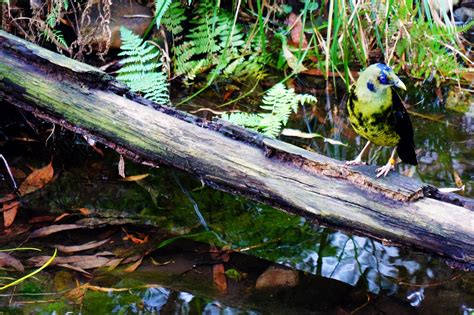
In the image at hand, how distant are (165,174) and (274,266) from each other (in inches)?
44.5

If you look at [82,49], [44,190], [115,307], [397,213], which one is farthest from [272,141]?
[82,49]

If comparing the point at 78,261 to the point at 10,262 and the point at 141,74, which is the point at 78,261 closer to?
the point at 10,262

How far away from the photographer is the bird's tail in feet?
9.92

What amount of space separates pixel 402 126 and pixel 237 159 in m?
0.82

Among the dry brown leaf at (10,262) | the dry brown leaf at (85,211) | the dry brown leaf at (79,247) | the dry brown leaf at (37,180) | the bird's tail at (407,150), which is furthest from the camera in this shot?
the dry brown leaf at (37,180)

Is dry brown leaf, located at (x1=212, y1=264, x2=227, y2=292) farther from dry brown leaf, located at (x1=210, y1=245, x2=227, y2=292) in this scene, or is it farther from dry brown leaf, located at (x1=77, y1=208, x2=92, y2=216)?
dry brown leaf, located at (x1=77, y1=208, x2=92, y2=216)

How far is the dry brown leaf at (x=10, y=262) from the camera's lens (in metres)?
3.17

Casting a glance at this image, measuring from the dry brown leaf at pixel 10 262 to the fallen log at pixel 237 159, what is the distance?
765 millimetres

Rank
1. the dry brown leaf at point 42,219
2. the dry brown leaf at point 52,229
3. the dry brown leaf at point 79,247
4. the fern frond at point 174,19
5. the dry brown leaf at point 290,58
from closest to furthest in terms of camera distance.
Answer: the dry brown leaf at point 79,247 → the dry brown leaf at point 52,229 → the dry brown leaf at point 42,219 → the fern frond at point 174,19 → the dry brown leaf at point 290,58

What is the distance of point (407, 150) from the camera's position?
3064 millimetres

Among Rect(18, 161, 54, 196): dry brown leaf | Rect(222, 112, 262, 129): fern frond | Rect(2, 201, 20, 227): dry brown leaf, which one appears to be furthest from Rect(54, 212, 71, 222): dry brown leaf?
Rect(222, 112, 262, 129): fern frond

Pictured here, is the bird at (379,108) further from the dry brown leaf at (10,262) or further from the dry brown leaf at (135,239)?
the dry brown leaf at (10,262)

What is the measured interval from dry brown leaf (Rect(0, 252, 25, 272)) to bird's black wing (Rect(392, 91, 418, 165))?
6.73 feet

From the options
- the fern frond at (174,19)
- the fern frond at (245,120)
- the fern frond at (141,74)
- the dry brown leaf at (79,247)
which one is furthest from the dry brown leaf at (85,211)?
the fern frond at (174,19)
